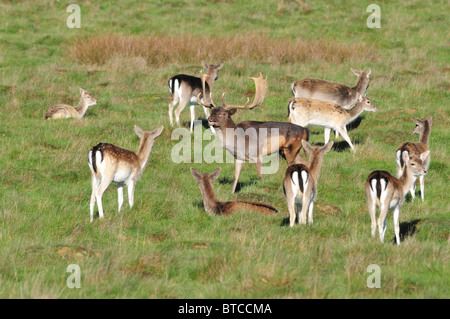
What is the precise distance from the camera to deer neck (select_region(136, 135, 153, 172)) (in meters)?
9.09

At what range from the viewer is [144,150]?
9.20 meters

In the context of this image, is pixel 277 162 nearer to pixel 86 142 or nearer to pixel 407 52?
pixel 86 142

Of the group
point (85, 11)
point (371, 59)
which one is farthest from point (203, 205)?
point (85, 11)

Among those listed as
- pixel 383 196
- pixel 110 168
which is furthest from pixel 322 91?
pixel 110 168

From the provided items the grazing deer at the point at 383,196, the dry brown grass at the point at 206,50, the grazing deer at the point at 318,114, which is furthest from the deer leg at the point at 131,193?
the dry brown grass at the point at 206,50

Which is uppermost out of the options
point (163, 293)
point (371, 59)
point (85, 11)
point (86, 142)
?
point (85, 11)

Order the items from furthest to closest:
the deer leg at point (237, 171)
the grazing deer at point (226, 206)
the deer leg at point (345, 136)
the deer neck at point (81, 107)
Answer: the deer neck at point (81, 107) < the deer leg at point (345, 136) < the deer leg at point (237, 171) < the grazing deer at point (226, 206)

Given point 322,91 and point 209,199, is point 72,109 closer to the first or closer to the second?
point 322,91

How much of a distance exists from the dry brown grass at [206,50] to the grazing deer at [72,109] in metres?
4.60

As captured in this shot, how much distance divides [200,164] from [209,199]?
2.62 m

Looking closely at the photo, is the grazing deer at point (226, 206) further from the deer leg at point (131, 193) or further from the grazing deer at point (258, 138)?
the grazing deer at point (258, 138)

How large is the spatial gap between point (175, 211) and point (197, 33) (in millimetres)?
13798

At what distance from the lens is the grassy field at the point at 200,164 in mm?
6227

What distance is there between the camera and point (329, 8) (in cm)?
2500
